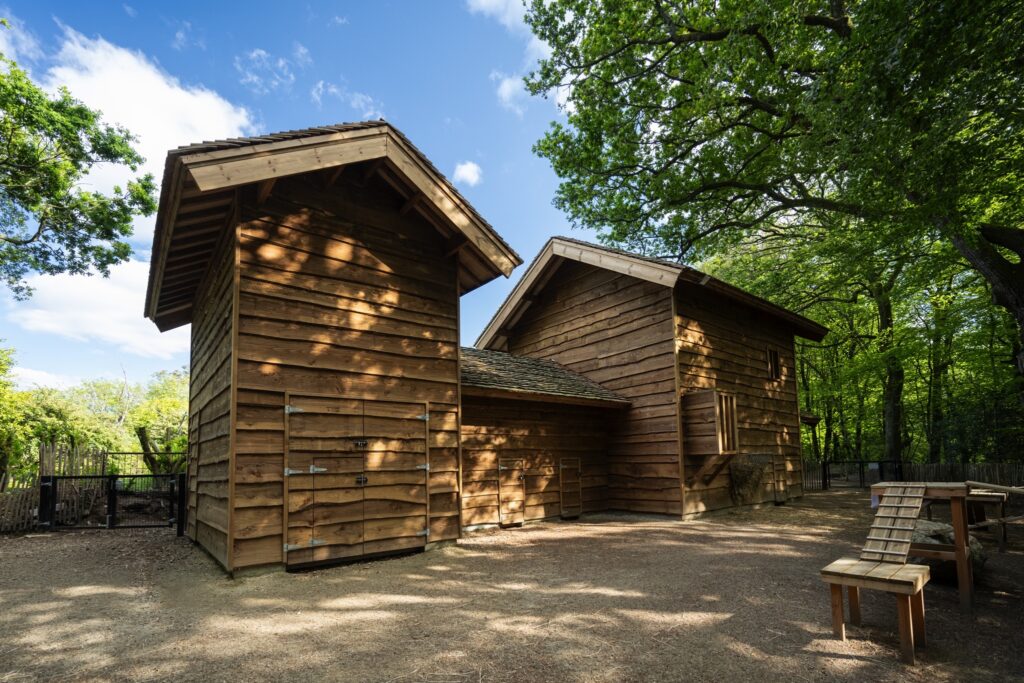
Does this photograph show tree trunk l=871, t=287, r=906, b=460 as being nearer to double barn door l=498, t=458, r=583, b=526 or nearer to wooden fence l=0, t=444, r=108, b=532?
double barn door l=498, t=458, r=583, b=526

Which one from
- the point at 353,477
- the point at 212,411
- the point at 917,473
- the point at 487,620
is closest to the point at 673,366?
the point at 353,477

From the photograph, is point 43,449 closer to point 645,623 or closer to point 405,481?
point 405,481

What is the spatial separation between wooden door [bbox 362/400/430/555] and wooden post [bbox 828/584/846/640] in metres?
5.34

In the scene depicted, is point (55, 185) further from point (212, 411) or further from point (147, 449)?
point (212, 411)

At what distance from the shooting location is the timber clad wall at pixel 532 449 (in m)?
10.3

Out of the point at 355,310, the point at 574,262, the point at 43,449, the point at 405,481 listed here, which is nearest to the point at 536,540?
the point at 405,481

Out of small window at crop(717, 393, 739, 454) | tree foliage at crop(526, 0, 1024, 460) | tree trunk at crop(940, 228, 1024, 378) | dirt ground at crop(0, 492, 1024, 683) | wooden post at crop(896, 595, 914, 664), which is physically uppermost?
tree foliage at crop(526, 0, 1024, 460)

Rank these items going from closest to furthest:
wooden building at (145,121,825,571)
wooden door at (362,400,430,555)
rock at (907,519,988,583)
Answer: rock at (907,519,988,583) → wooden building at (145,121,825,571) → wooden door at (362,400,430,555)

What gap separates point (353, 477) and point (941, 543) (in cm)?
726

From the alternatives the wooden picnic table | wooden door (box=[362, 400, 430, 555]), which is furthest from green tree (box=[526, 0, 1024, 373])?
wooden door (box=[362, 400, 430, 555])

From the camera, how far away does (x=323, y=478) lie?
23.0 feet

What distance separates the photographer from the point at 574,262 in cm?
1452

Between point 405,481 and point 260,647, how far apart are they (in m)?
3.54

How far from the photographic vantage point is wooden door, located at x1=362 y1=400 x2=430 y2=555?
24.3 feet
